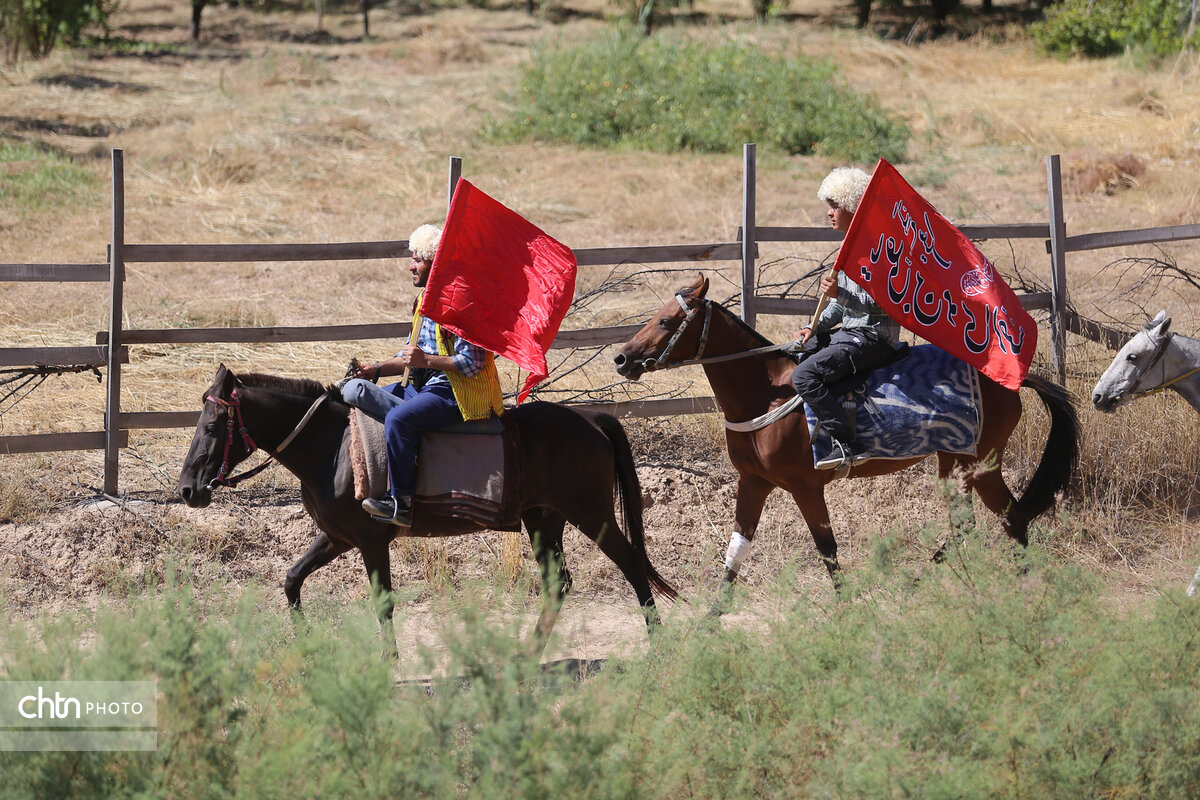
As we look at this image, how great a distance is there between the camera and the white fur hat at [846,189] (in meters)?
6.06

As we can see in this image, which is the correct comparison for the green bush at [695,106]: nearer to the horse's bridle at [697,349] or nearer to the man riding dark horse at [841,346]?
the man riding dark horse at [841,346]

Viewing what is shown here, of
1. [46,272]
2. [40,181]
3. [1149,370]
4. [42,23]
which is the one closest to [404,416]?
[46,272]

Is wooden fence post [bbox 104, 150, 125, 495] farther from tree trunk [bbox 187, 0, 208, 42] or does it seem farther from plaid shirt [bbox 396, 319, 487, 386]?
tree trunk [bbox 187, 0, 208, 42]

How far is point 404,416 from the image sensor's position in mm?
5492

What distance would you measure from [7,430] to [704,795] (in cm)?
621

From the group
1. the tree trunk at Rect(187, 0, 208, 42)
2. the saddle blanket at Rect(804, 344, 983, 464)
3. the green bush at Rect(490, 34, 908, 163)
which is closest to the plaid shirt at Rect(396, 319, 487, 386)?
the saddle blanket at Rect(804, 344, 983, 464)

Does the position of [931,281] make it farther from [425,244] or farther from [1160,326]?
[425,244]

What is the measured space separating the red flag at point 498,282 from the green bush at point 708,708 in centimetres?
171

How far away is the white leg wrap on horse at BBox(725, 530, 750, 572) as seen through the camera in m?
6.38

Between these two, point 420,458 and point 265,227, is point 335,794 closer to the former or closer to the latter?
point 420,458

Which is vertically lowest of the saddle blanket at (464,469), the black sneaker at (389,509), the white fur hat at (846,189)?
the black sneaker at (389,509)

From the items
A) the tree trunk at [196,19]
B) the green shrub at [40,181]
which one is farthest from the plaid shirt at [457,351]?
the tree trunk at [196,19]

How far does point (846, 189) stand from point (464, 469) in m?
2.57

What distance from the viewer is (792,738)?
4.09 metres
